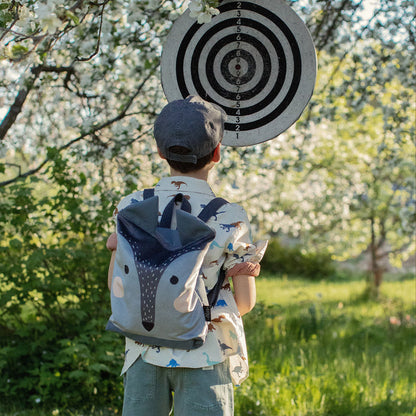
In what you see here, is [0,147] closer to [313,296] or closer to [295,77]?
[295,77]

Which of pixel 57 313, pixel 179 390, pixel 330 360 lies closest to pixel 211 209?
pixel 179 390

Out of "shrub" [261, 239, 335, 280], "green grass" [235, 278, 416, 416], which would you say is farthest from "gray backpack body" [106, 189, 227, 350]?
"shrub" [261, 239, 335, 280]

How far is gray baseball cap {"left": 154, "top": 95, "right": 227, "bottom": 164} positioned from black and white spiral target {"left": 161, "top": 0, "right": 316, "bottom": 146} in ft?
1.67

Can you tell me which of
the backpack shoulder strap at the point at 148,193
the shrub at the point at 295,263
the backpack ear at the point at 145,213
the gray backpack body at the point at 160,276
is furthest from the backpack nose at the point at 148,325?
the shrub at the point at 295,263

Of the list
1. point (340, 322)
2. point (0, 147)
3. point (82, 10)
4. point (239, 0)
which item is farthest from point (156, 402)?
point (340, 322)

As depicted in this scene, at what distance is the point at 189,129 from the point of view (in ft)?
5.37

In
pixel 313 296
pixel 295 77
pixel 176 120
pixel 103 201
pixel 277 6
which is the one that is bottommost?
pixel 313 296

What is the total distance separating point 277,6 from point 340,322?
479 centimetres

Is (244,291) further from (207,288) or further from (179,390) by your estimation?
(179,390)

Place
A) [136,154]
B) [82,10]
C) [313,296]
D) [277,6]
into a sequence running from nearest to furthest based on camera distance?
1. [277,6]
2. [82,10]
3. [136,154]
4. [313,296]

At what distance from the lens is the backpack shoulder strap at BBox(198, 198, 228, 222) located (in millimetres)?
1653

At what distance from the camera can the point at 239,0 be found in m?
2.18

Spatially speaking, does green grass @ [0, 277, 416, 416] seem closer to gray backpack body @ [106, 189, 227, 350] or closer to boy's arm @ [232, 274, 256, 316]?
boy's arm @ [232, 274, 256, 316]

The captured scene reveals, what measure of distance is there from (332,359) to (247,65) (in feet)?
10.4
